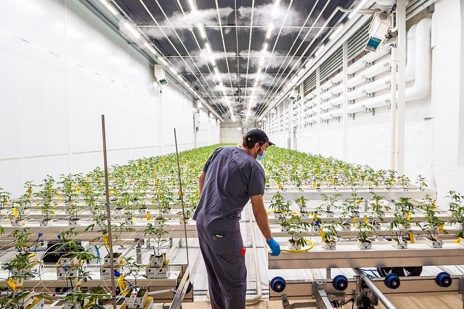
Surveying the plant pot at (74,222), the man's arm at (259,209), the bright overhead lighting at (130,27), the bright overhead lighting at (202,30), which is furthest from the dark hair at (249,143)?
the bright overhead lighting at (130,27)

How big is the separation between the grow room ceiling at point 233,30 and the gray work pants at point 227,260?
19.1 feet

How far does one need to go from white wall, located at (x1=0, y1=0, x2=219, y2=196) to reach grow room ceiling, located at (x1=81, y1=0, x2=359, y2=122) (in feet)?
3.85

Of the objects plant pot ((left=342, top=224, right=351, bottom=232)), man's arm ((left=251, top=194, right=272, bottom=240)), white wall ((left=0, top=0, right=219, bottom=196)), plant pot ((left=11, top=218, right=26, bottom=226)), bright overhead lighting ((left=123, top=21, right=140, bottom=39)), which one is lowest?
plant pot ((left=342, top=224, right=351, bottom=232))

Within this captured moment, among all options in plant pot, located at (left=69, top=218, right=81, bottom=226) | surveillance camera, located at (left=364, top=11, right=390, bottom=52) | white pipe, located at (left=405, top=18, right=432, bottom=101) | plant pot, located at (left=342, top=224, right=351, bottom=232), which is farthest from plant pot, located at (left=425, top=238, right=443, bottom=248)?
surveillance camera, located at (left=364, top=11, right=390, bottom=52)

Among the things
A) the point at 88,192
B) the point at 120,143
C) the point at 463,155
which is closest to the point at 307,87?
the point at 120,143

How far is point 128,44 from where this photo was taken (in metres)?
10.5

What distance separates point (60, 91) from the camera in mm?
6520

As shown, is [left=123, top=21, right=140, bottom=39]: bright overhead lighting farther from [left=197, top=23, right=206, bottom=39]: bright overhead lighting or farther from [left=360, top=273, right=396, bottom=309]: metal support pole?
[left=360, top=273, right=396, bottom=309]: metal support pole

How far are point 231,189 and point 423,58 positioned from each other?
570 centimetres

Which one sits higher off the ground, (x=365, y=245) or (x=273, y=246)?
(x=273, y=246)

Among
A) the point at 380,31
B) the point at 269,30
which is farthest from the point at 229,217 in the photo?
the point at 269,30

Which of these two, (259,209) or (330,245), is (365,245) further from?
(259,209)

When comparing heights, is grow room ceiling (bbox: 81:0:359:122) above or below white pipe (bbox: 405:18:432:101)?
above

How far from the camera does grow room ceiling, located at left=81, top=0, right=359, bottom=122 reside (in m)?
6.64
